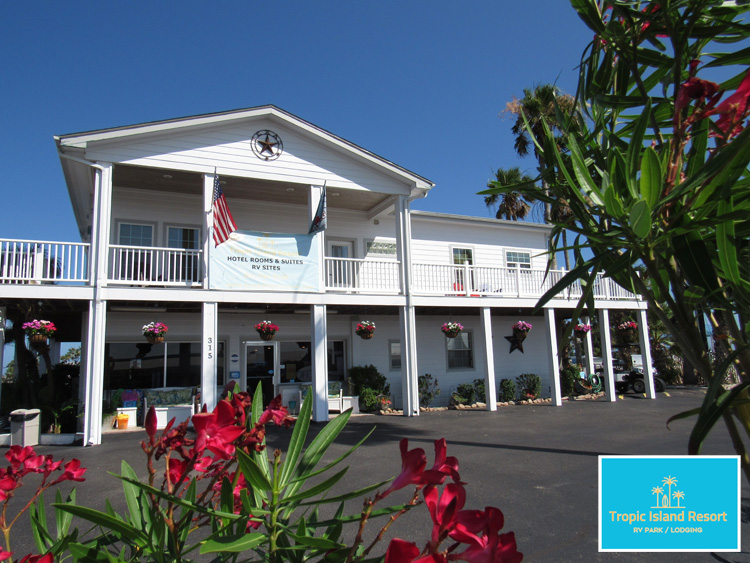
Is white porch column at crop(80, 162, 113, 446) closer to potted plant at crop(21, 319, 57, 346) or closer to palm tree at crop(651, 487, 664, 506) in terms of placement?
potted plant at crop(21, 319, 57, 346)

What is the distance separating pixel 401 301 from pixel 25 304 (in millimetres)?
9050

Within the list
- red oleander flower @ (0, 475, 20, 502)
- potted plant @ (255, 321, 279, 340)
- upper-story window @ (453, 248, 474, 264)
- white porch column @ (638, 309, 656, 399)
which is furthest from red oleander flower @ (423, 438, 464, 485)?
white porch column @ (638, 309, 656, 399)

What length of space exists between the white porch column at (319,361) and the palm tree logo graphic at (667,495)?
11113 mm

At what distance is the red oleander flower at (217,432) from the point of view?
36.9 inches

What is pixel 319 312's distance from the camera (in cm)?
1273

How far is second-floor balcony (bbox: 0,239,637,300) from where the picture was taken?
420 inches

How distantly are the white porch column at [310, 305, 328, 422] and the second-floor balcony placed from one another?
32.1 inches

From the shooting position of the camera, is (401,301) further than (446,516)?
Yes

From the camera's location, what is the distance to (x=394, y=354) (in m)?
16.7

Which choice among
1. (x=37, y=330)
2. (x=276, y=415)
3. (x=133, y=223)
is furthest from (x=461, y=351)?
(x=276, y=415)

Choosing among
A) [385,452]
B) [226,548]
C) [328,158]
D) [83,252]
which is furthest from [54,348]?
[226,548]

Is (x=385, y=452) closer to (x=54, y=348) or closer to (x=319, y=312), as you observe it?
(x=319, y=312)

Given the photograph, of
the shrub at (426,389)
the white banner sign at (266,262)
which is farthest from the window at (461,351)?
the white banner sign at (266,262)

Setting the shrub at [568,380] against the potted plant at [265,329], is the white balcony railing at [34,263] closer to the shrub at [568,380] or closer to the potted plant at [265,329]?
the potted plant at [265,329]
